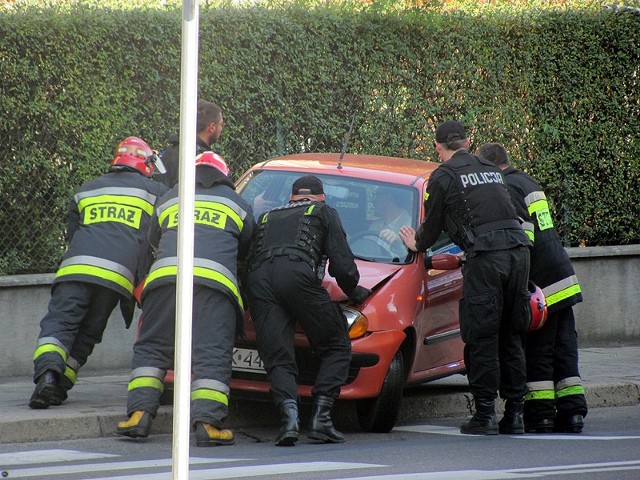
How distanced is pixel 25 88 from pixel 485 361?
450 cm

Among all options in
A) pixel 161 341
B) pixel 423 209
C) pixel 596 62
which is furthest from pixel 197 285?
pixel 596 62

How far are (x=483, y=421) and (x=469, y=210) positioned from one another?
1.37m

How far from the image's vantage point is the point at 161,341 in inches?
325

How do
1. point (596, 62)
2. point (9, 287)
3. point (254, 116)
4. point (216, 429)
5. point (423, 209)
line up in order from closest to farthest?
point (216, 429) < point (423, 209) < point (9, 287) < point (254, 116) < point (596, 62)

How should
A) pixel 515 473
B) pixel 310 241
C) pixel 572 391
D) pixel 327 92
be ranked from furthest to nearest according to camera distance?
pixel 327 92
pixel 572 391
pixel 310 241
pixel 515 473

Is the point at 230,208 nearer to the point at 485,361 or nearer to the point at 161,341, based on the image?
the point at 161,341

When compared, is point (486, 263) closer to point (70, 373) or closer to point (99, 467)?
point (70, 373)

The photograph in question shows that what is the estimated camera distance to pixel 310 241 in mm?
8391

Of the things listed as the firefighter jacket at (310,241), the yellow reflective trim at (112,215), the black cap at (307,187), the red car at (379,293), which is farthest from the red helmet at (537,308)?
the yellow reflective trim at (112,215)

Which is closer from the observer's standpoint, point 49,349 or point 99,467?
point 99,467

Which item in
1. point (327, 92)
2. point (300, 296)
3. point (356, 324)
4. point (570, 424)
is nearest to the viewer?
point (300, 296)

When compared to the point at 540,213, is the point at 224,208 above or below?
below

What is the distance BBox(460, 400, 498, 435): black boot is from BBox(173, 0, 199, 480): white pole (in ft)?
14.4

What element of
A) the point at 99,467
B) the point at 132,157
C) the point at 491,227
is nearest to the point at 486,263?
the point at 491,227
